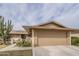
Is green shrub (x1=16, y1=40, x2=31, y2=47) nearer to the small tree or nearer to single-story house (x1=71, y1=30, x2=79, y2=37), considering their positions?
the small tree

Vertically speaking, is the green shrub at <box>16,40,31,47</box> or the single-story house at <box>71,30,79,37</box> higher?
the single-story house at <box>71,30,79,37</box>

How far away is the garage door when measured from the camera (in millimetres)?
4148

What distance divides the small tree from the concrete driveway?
0.60 m

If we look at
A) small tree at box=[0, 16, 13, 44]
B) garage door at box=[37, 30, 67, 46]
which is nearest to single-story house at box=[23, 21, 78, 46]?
garage door at box=[37, 30, 67, 46]

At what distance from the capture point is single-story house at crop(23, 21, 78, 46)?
4.10 meters

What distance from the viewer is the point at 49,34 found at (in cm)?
420

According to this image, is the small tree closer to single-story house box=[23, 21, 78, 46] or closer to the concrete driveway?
single-story house box=[23, 21, 78, 46]

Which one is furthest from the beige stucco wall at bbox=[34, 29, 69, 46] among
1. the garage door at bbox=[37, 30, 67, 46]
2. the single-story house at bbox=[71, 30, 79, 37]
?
the single-story house at bbox=[71, 30, 79, 37]

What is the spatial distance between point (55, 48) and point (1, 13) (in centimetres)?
125

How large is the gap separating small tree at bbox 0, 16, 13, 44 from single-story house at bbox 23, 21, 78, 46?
0.97ft

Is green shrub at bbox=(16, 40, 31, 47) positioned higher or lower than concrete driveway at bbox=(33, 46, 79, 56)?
higher

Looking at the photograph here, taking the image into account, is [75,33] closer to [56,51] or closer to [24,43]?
[56,51]

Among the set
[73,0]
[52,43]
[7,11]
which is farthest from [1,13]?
[73,0]

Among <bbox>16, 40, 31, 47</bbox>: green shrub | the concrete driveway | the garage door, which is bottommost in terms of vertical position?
the concrete driveway
